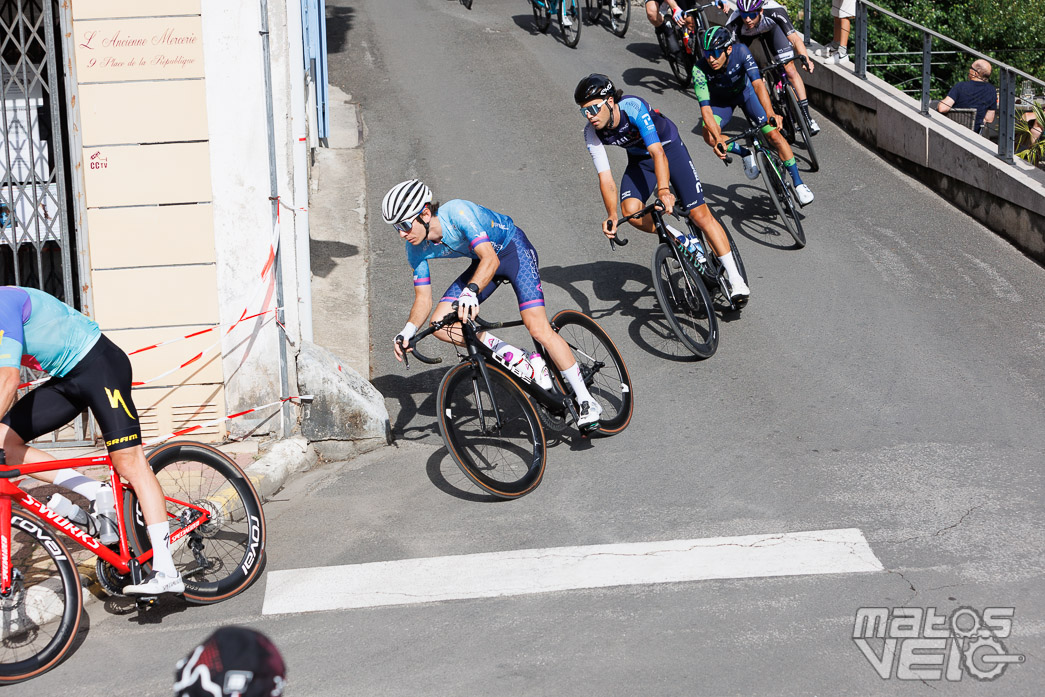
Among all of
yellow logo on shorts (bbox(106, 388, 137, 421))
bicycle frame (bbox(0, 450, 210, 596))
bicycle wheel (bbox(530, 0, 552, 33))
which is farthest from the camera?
bicycle wheel (bbox(530, 0, 552, 33))

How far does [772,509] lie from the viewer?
6188mm

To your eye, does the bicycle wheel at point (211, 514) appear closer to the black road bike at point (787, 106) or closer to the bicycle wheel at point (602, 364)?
the bicycle wheel at point (602, 364)

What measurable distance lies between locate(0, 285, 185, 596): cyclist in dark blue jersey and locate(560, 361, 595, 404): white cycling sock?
2.65 m

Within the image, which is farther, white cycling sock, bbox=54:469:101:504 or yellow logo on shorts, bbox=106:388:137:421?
white cycling sock, bbox=54:469:101:504

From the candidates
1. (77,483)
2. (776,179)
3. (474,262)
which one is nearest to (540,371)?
(474,262)

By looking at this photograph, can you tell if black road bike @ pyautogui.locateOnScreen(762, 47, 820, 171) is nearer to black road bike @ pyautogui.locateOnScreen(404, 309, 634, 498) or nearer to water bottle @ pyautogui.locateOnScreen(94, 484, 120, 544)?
black road bike @ pyautogui.locateOnScreen(404, 309, 634, 498)

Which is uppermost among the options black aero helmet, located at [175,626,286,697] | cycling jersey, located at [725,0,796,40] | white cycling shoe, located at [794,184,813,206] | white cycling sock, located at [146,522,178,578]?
cycling jersey, located at [725,0,796,40]

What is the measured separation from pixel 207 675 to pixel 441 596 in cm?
321

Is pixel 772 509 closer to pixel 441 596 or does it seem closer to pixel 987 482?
pixel 987 482

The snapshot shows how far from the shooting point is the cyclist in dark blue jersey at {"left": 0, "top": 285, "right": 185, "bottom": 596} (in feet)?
17.1

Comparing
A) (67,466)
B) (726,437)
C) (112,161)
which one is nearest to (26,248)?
(112,161)

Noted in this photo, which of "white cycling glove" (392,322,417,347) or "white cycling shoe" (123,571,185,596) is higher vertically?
"white cycling glove" (392,322,417,347)

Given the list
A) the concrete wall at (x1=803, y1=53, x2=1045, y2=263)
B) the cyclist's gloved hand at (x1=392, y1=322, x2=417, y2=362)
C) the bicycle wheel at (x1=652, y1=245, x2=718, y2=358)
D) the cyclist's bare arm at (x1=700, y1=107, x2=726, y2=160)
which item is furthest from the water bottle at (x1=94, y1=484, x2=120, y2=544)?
the concrete wall at (x1=803, y1=53, x2=1045, y2=263)

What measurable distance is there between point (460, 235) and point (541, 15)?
1232cm
